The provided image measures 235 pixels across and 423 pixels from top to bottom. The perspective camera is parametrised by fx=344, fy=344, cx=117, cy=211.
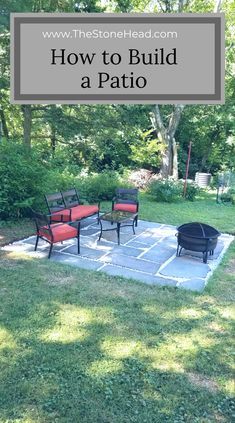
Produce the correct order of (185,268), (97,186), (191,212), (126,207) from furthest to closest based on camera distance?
(97,186) < (191,212) < (126,207) < (185,268)

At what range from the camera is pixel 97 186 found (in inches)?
439

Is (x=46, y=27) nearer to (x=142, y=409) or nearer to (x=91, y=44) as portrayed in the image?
(x=91, y=44)

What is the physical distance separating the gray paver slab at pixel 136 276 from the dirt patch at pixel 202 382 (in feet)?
6.82

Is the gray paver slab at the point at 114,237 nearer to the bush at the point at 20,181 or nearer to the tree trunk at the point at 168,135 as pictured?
the bush at the point at 20,181

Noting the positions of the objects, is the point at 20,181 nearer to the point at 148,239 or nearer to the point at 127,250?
the point at 127,250

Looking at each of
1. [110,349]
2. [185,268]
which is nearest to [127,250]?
[185,268]

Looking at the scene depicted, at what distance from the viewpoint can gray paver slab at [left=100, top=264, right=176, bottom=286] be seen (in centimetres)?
545

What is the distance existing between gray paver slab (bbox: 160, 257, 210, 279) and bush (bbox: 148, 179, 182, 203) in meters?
6.04

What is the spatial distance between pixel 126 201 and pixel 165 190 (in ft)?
12.6

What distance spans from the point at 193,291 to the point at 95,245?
2.52 meters

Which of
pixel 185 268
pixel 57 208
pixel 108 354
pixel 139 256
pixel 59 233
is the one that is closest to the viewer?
pixel 108 354

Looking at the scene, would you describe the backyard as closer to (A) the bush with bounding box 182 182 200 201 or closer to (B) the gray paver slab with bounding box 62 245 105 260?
(B) the gray paver slab with bounding box 62 245 105 260

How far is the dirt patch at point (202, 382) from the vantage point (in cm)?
320

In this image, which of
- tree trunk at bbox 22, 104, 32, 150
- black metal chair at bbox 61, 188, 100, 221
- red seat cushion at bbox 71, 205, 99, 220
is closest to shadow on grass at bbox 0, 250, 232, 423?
red seat cushion at bbox 71, 205, 99, 220
